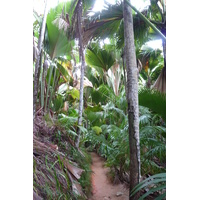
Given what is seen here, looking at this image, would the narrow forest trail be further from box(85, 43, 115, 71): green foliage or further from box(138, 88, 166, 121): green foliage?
box(85, 43, 115, 71): green foliage

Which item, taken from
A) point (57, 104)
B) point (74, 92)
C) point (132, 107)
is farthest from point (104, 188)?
point (74, 92)

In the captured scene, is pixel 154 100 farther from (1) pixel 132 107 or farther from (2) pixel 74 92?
(2) pixel 74 92

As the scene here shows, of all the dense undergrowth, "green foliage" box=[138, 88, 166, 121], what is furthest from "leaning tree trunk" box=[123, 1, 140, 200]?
the dense undergrowth

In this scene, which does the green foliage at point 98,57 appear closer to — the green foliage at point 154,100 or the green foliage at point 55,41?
the green foliage at point 55,41

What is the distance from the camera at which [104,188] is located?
5.04ft

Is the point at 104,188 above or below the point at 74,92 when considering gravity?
below

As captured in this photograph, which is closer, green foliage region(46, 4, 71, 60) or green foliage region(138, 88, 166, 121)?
green foliage region(138, 88, 166, 121)

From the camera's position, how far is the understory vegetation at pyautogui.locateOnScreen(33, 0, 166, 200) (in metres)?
1.18

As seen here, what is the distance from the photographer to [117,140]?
5.99 ft

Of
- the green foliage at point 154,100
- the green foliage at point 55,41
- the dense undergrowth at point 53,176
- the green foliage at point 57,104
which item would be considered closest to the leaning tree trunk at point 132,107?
the green foliage at point 154,100

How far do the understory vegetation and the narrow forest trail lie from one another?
0.06m

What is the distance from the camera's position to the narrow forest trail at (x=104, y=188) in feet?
4.40

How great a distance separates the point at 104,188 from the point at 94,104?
1.54 meters
